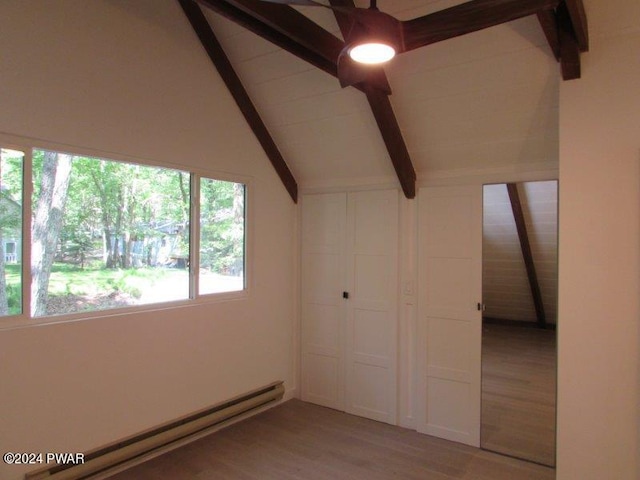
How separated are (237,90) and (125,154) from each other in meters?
1.13

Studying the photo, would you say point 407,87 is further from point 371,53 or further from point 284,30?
point 371,53

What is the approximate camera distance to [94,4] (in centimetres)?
260

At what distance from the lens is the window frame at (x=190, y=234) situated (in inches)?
91.2

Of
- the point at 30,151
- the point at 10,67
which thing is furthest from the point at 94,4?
the point at 30,151

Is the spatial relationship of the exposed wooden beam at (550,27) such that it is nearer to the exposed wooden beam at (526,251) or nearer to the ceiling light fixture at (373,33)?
the ceiling light fixture at (373,33)

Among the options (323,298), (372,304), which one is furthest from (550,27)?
(323,298)

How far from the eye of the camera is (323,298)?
401 cm

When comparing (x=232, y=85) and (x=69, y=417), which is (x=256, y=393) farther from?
(x=232, y=85)

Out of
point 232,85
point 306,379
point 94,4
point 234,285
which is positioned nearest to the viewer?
point 94,4

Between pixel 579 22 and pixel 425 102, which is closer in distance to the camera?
pixel 579 22

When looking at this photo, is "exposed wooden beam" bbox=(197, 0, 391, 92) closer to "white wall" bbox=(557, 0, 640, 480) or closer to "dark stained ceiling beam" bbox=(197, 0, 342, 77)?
"dark stained ceiling beam" bbox=(197, 0, 342, 77)

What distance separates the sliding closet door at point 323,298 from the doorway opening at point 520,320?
140 cm

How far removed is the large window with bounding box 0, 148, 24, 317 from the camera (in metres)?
2.27

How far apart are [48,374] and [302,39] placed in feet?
7.91
